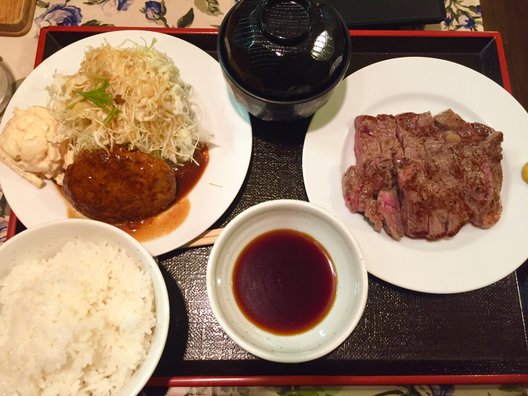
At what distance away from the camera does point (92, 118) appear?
6.80ft

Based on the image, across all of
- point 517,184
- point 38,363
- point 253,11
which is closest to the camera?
point 38,363

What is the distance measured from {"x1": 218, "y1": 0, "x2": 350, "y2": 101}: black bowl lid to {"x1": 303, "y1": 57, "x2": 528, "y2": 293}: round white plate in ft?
1.16

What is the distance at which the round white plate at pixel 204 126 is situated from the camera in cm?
205

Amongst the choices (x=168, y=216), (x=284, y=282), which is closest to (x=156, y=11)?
(x=168, y=216)

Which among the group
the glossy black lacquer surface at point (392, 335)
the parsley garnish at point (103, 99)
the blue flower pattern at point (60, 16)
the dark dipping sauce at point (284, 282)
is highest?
the blue flower pattern at point (60, 16)

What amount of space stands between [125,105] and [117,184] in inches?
16.7

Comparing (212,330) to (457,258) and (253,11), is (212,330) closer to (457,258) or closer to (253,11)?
(457,258)

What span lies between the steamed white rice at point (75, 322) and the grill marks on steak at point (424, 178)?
112cm

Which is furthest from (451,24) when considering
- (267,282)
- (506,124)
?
(267,282)

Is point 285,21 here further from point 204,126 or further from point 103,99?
point 103,99

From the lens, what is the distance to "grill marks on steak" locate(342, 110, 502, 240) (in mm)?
1987

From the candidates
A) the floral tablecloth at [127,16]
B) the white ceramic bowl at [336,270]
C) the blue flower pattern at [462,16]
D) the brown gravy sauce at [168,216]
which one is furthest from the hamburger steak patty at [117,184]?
the blue flower pattern at [462,16]

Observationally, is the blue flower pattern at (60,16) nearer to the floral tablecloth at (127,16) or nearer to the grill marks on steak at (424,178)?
the floral tablecloth at (127,16)

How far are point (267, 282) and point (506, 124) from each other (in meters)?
1.54
